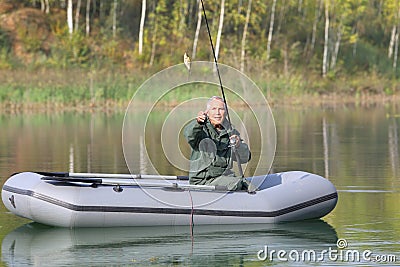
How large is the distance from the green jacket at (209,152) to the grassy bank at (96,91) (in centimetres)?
2322

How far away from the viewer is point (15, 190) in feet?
37.9

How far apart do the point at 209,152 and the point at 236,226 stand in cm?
86

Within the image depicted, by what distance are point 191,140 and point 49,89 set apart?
26134 mm

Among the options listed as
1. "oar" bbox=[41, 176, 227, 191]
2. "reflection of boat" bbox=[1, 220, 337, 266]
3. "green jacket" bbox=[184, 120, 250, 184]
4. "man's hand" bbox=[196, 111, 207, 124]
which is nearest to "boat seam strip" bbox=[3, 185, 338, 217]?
"reflection of boat" bbox=[1, 220, 337, 266]

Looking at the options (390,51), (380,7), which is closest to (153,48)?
(390,51)

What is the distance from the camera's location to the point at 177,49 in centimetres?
4688

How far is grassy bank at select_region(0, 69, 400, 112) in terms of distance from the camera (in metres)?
35.9

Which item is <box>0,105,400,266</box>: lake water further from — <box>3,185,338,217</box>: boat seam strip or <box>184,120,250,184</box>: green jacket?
<box>184,120,250,184</box>: green jacket

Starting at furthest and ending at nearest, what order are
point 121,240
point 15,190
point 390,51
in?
point 390,51 → point 15,190 → point 121,240

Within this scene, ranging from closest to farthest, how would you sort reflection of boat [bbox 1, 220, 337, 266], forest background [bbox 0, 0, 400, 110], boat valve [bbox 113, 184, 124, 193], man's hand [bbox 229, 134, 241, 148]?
reflection of boat [bbox 1, 220, 337, 266], boat valve [bbox 113, 184, 124, 193], man's hand [bbox 229, 134, 241, 148], forest background [bbox 0, 0, 400, 110]

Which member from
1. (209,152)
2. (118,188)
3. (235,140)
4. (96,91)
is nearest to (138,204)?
(118,188)

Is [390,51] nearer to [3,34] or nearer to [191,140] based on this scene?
[3,34]

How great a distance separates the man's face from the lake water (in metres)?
1.16

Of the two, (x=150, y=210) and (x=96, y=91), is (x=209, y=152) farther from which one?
(x=96, y=91)
